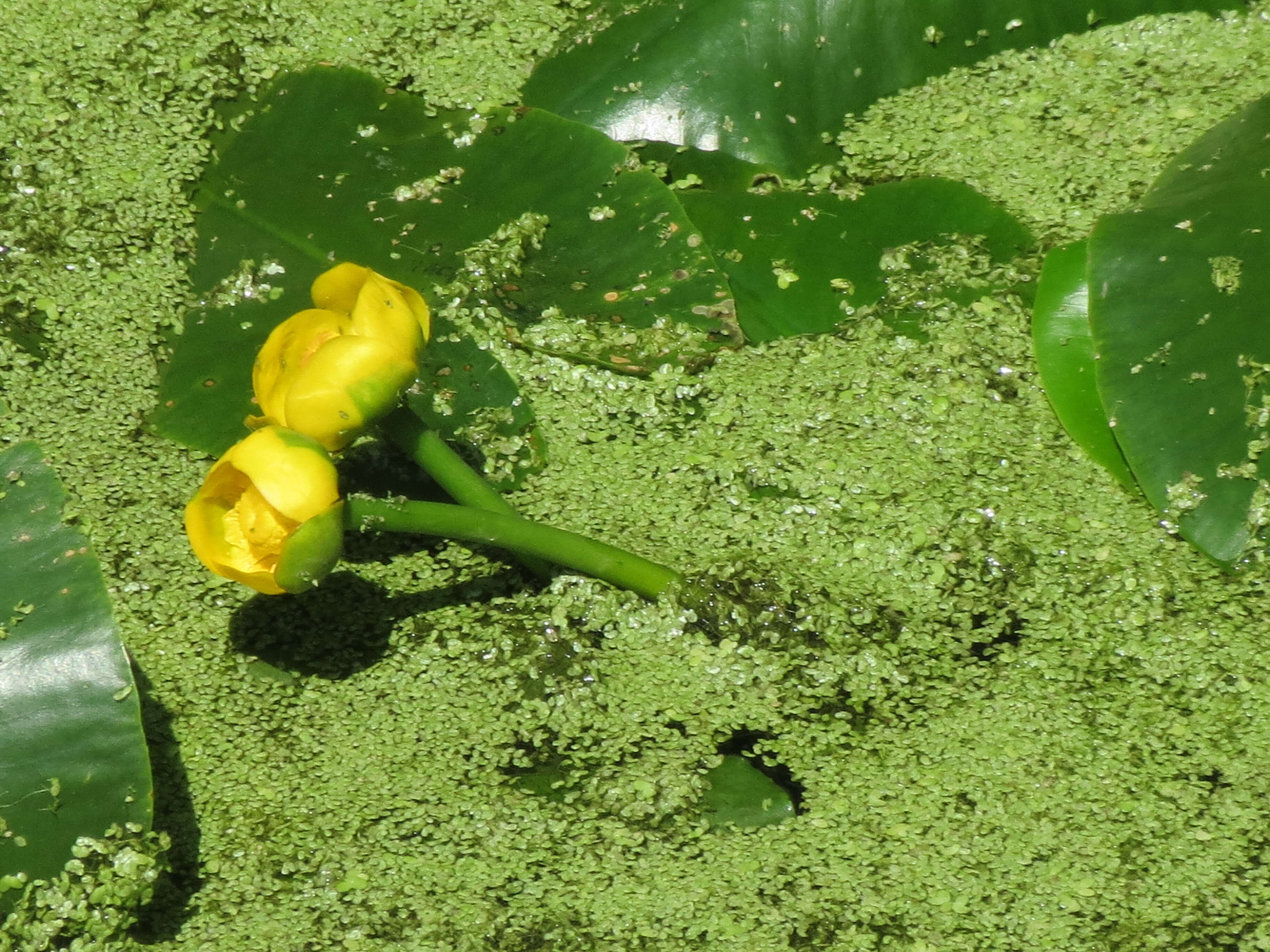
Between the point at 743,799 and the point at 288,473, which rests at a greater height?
the point at 288,473

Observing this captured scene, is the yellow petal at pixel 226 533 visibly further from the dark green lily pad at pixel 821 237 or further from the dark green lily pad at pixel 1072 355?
the dark green lily pad at pixel 1072 355

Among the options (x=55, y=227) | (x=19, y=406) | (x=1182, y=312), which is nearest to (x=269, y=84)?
(x=55, y=227)

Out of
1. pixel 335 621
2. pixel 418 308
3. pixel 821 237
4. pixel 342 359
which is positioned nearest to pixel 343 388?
pixel 342 359

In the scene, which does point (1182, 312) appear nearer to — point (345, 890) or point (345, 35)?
point (345, 890)

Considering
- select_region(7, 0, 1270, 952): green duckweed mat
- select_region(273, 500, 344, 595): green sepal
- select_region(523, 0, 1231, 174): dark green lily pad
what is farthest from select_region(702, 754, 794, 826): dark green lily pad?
select_region(523, 0, 1231, 174): dark green lily pad

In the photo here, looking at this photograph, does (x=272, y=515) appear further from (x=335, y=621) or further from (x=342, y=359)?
(x=335, y=621)

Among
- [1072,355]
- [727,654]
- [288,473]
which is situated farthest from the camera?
[1072,355]

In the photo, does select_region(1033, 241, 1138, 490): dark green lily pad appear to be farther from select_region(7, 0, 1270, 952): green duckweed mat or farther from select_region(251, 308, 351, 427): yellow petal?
select_region(251, 308, 351, 427): yellow petal
